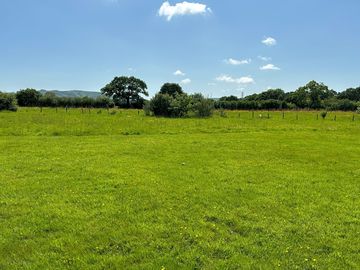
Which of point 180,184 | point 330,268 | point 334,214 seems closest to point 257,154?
point 180,184

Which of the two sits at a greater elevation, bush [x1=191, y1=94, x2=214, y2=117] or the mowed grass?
bush [x1=191, y1=94, x2=214, y2=117]

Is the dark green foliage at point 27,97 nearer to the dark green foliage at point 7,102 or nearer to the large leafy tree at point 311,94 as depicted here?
the dark green foliage at point 7,102

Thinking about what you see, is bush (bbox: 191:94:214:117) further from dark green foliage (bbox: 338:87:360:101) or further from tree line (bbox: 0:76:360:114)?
dark green foliage (bbox: 338:87:360:101)

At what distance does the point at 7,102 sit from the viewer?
45750 millimetres

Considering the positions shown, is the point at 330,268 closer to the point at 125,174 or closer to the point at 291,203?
the point at 291,203

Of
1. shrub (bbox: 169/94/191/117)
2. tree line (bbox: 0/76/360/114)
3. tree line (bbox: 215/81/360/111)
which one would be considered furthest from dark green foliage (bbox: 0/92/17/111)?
tree line (bbox: 215/81/360/111)

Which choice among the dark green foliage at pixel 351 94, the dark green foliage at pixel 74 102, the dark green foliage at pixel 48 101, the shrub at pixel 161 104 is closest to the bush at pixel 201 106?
the shrub at pixel 161 104

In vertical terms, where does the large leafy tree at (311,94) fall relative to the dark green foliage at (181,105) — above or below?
above

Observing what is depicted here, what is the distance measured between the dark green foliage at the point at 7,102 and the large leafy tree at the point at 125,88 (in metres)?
53.4

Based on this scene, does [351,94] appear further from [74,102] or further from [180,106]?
[180,106]

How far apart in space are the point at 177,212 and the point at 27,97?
81851 millimetres

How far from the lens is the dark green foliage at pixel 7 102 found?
148 feet

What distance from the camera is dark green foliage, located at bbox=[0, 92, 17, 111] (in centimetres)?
4522

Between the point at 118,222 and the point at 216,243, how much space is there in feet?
6.11
